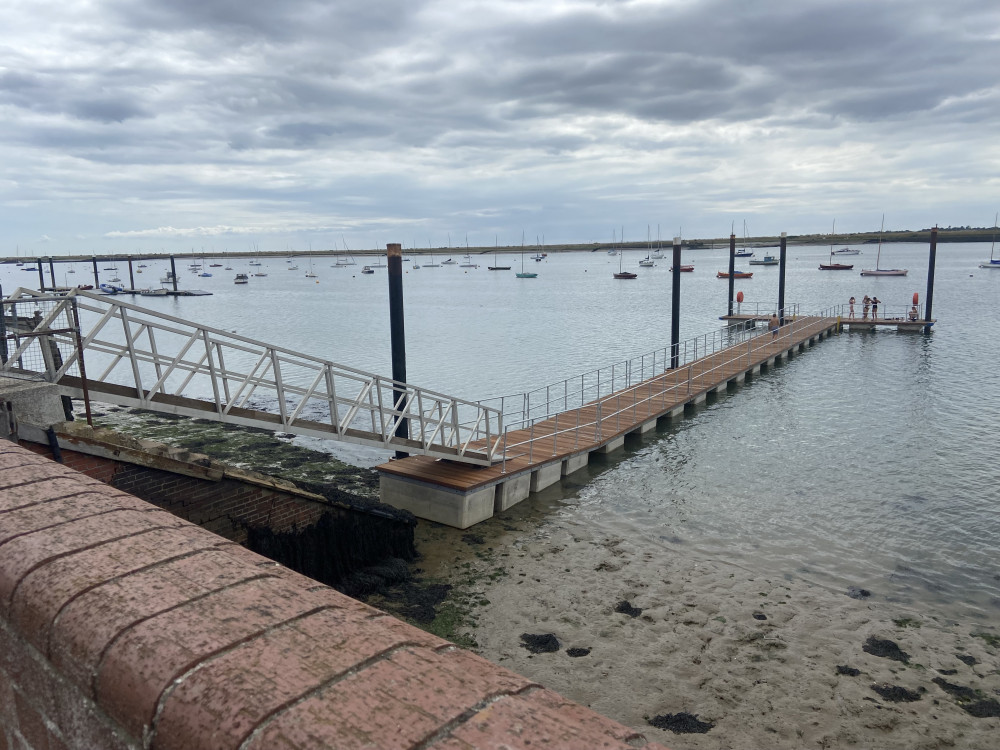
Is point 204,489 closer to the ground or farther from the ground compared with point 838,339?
farther from the ground

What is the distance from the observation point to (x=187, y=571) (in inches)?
78.4

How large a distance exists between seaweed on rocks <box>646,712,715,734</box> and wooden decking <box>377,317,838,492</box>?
20.7 ft

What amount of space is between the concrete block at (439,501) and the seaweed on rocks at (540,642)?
13.5 ft

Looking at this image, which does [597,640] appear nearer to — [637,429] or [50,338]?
[50,338]

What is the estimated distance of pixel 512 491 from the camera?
15.5 meters

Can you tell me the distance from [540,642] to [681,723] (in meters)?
2.34

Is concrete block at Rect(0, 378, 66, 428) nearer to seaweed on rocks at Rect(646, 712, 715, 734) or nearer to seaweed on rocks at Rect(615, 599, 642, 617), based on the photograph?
seaweed on rocks at Rect(646, 712, 715, 734)

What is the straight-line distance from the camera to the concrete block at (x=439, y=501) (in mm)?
14070

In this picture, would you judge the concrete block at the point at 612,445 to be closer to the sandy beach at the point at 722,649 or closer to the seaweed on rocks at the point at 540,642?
the sandy beach at the point at 722,649

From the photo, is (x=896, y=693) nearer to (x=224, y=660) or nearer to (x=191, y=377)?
(x=224, y=660)

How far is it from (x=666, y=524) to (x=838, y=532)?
3.37m

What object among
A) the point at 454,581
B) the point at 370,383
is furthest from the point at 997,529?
the point at 370,383

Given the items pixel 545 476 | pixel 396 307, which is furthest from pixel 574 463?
pixel 396 307

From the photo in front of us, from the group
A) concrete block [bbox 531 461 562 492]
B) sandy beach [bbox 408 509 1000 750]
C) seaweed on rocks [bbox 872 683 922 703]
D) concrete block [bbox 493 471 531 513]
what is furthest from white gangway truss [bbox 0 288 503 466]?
seaweed on rocks [bbox 872 683 922 703]
